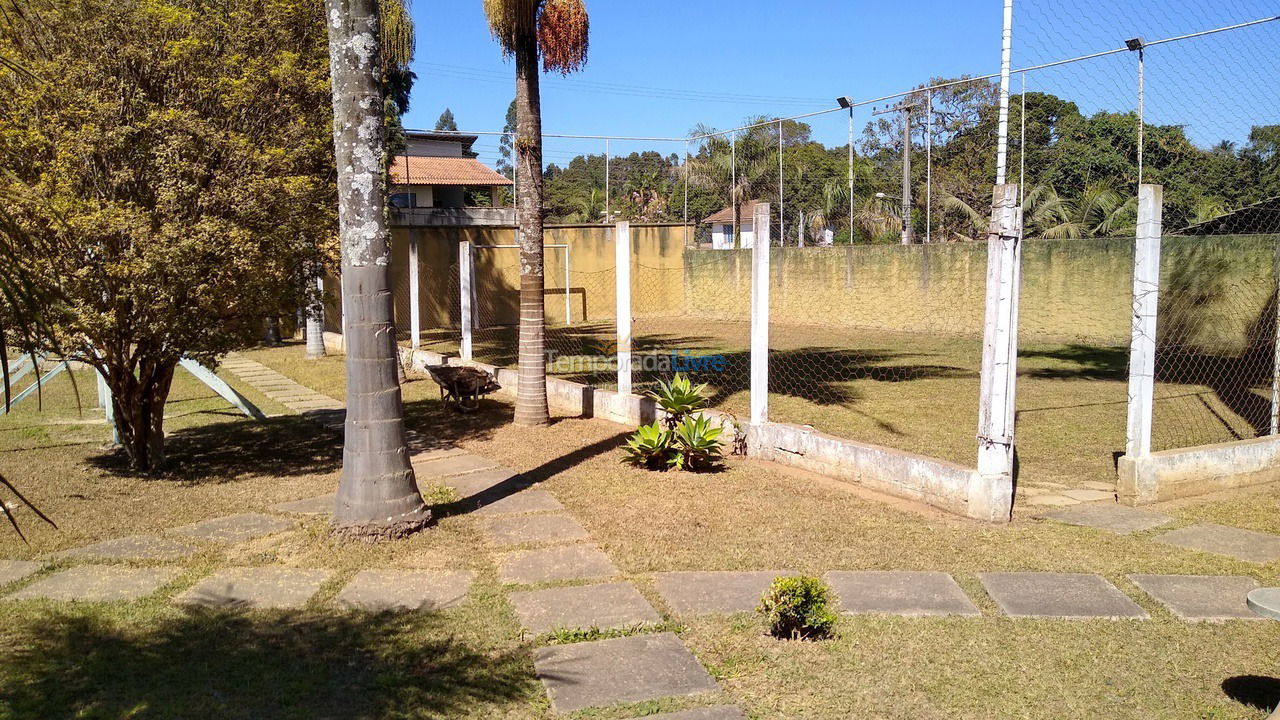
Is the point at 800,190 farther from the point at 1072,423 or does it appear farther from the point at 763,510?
the point at 763,510

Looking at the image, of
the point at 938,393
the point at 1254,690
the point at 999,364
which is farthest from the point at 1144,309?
the point at 938,393

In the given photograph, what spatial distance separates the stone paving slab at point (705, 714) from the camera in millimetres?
3121

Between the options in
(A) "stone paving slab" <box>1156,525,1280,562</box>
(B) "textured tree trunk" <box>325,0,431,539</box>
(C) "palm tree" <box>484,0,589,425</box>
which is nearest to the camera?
(A) "stone paving slab" <box>1156,525,1280,562</box>

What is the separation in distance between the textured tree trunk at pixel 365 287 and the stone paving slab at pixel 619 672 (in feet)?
6.23

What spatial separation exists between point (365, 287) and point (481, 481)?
2084mm

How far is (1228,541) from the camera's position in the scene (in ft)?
16.5

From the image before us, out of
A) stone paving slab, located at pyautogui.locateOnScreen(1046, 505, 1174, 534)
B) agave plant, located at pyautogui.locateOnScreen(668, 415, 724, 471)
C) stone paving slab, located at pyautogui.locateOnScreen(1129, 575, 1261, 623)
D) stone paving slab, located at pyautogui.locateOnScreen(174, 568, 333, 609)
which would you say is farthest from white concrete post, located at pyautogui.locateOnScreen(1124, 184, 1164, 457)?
stone paving slab, located at pyautogui.locateOnScreen(174, 568, 333, 609)

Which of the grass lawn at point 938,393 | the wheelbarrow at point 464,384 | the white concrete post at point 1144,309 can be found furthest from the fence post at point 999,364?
the wheelbarrow at point 464,384

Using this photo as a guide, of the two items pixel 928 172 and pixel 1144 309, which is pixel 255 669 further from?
pixel 928 172

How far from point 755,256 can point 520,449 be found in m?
2.73

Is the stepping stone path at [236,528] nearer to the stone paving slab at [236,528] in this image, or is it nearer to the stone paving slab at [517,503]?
the stone paving slab at [236,528]

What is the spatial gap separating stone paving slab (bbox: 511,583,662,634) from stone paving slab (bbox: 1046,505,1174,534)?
2.85 meters

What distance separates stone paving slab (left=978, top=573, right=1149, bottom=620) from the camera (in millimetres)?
4000

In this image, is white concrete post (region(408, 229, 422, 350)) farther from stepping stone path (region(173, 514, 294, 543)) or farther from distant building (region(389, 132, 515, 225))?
distant building (region(389, 132, 515, 225))
